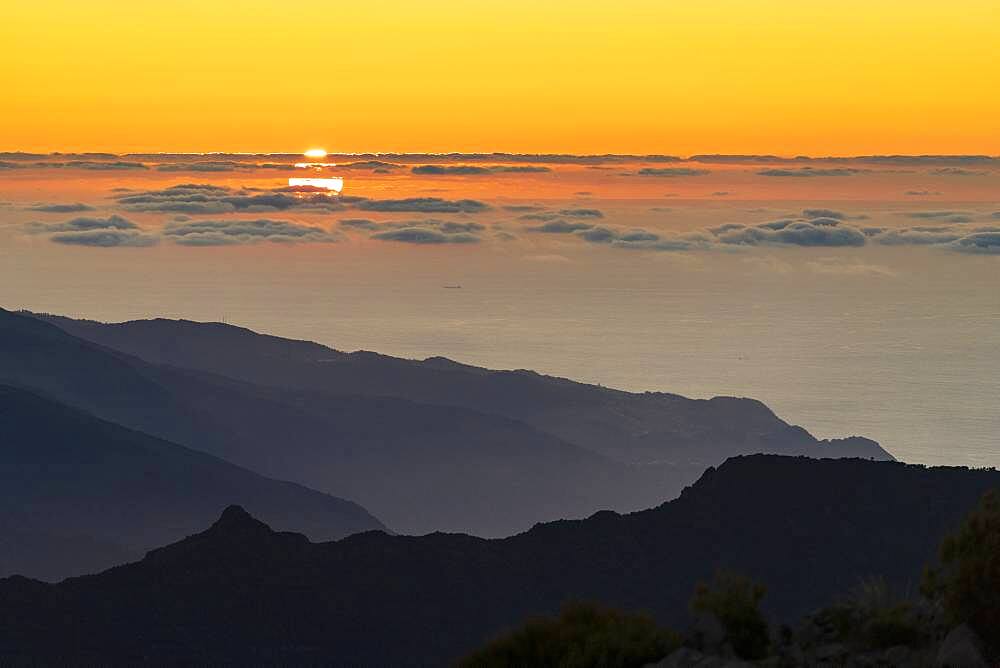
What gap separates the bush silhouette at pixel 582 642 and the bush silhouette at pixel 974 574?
8.76 meters

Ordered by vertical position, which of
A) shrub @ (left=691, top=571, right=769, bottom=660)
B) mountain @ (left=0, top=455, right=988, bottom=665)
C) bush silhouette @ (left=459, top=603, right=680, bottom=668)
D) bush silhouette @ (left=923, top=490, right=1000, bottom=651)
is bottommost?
mountain @ (left=0, top=455, right=988, bottom=665)

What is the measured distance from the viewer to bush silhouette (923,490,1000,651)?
4412cm

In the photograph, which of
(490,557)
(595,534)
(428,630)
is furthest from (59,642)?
(595,534)

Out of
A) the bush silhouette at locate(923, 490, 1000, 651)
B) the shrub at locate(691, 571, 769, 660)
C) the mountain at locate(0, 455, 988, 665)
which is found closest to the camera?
the bush silhouette at locate(923, 490, 1000, 651)

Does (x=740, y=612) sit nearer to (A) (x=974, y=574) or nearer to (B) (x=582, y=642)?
(B) (x=582, y=642)

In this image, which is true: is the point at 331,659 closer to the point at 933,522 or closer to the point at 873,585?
the point at 933,522

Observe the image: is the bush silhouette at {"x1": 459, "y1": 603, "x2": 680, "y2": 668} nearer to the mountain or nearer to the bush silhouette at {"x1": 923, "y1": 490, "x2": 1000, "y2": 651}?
the bush silhouette at {"x1": 923, "y1": 490, "x2": 1000, "y2": 651}

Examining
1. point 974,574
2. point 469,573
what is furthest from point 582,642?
point 469,573

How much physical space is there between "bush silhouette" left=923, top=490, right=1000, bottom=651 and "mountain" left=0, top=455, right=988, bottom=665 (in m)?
82.8

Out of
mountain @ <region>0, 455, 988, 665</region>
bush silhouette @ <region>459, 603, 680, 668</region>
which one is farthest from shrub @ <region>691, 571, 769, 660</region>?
mountain @ <region>0, 455, 988, 665</region>

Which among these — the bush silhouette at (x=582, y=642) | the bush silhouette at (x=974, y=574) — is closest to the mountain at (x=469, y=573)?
the bush silhouette at (x=582, y=642)

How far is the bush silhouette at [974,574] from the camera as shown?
44.1 metres

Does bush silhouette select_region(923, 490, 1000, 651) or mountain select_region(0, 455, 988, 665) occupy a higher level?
bush silhouette select_region(923, 490, 1000, 651)

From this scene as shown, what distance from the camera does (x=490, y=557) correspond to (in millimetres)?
167625
